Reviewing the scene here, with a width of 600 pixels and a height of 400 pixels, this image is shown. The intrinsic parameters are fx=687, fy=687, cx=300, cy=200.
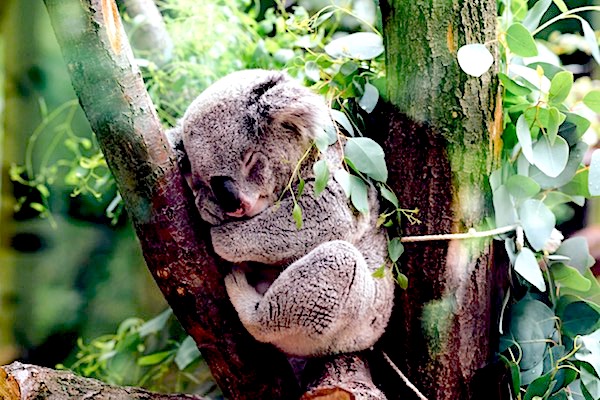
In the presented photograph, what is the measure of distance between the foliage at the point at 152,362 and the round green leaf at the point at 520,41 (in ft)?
5.36

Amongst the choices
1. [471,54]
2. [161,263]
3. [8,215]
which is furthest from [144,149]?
[8,215]

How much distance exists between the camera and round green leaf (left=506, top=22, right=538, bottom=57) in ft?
6.02

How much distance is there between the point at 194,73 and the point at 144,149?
1.19 meters

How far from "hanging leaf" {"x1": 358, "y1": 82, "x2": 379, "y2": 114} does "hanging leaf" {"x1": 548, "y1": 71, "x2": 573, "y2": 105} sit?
1.57 ft

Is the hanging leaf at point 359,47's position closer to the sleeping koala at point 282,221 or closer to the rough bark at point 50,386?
the sleeping koala at point 282,221

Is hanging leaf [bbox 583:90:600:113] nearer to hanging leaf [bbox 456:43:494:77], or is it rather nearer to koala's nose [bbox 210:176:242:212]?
hanging leaf [bbox 456:43:494:77]

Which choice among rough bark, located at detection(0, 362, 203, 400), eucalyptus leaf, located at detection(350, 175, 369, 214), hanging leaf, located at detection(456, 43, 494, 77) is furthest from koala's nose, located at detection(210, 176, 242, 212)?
hanging leaf, located at detection(456, 43, 494, 77)

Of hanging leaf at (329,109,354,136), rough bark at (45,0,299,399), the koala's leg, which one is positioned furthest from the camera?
hanging leaf at (329,109,354,136)

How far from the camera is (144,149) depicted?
1670mm

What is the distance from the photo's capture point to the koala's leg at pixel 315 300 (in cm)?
180

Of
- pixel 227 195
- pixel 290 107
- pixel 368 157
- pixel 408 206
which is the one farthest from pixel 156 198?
pixel 408 206

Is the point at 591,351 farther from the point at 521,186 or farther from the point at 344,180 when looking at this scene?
the point at 344,180

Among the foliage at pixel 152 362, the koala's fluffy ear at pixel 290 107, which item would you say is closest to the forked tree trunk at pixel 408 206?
the koala's fluffy ear at pixel 290 107

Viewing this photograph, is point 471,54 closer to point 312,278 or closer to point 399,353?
point 312,278
